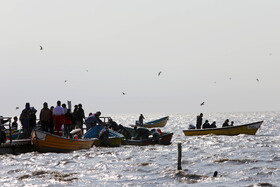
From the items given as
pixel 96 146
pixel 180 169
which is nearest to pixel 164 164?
pixel 180 169

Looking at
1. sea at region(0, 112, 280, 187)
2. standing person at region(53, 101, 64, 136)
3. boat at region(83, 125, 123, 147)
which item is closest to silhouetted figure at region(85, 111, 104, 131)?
boat at region(83, 125, 123, 147)

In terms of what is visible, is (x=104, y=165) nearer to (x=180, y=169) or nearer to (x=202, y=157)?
(x=180, y=169)

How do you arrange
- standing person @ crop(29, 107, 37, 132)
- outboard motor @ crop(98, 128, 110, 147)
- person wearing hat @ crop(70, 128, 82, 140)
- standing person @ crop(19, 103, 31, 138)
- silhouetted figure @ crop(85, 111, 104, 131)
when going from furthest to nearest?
silhouetted figure @ crop(85, 111, 104, 131)
outboard motor @ crop(98, 128, 110, 147)
person wearing hat @ crop(70, 128, 82, 140)
standing person @ crop(29, 107, 37, 132)
standing person @ crop(19, 103, 31, 138)

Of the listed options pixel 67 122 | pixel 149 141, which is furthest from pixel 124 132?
pixel 67 122

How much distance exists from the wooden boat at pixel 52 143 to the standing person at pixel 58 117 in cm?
92

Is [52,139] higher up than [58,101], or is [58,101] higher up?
[58,101]

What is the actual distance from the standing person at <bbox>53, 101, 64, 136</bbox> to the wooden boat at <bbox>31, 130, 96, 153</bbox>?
92 cm

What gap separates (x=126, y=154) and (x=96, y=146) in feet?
12.6

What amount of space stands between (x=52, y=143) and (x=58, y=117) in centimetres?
140

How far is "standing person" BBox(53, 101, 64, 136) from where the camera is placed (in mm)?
26141

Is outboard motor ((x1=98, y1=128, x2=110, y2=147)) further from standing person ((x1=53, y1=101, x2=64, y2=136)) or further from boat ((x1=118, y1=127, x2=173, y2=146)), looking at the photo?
standing person ((x1=53, y1=101, x2=64, y2=136))

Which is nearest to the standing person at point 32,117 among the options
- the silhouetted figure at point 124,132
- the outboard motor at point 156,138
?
the outboard motor at point 156,138

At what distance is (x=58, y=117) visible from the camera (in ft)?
86.7

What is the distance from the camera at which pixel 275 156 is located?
26.8m
